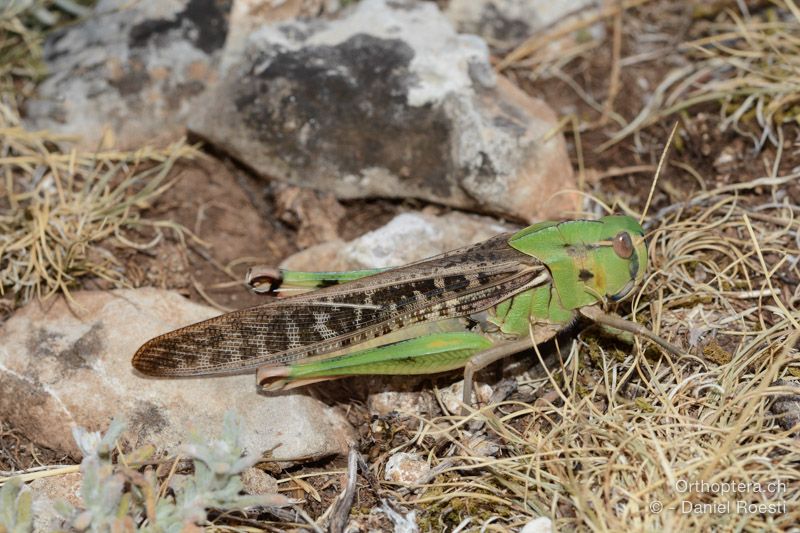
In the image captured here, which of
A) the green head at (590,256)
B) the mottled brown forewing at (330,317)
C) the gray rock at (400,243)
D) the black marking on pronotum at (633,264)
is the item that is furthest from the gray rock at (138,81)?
the black marking on pronotum at (633,264)

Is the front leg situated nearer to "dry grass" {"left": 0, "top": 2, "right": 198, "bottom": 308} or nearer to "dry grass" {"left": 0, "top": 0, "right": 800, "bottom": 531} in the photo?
"dry grass" {"left": 0, "top": 0, "right": 800, "bottom": 531}

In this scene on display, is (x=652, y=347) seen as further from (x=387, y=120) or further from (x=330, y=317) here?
(x=387, y=120)

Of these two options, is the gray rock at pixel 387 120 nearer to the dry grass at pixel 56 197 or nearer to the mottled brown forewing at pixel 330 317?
the dry grass at pixel 56 197

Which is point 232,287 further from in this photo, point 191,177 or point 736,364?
point 736,364

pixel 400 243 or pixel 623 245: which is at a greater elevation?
pixel 623 245

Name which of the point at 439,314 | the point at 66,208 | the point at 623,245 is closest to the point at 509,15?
the point at 623,245

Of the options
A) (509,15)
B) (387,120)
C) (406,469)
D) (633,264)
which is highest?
(509,15)

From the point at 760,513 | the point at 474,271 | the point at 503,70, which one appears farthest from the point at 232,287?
the point at 760,513
